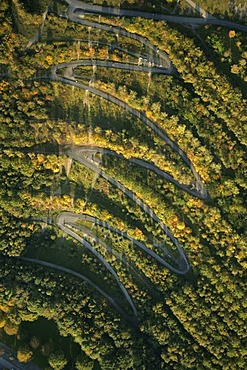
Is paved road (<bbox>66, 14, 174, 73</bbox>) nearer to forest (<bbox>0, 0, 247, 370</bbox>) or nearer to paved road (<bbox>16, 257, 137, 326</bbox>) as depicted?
forest (<bbox>0, 0, 247, 370</bbox>)

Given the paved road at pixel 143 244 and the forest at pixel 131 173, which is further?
the paved road at pixel 143 244

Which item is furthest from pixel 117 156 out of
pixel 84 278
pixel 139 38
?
pixel 84 278

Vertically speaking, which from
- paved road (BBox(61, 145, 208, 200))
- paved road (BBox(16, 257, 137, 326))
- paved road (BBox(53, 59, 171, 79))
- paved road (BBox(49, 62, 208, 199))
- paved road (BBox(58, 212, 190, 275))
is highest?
paved road (BBox(53, 59, 171, 79))

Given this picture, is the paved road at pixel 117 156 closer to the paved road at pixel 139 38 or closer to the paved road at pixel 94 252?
the paved road at pixel 94 252

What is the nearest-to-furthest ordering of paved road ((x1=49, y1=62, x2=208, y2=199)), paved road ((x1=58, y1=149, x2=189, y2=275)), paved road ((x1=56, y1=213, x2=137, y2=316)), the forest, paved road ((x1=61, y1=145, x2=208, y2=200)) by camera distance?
the forest, paved road ((x1=49, y1=62, x2=208, y2=199)), paved road ((x1=61, y1=145, x2=208, y2=200)), paved road ((x1=58, y1=149, x2=189, y2=275)), paved road ((x1=56, y1=213, x2=137, y2=316))

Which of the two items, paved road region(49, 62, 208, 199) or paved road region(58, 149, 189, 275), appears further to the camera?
paved road region(58, 149, 189, 275)

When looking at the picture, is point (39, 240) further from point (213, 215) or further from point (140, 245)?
point (213, 215)

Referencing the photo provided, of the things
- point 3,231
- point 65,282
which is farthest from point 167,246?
point 3,231

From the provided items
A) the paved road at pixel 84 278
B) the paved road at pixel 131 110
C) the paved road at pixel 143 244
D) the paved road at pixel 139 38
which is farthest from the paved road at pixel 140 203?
the paved road at pixel 139 38

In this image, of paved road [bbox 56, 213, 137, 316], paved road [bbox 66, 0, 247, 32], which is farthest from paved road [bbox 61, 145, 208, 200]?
paved road [bbox 66, 0, 247, 32]
